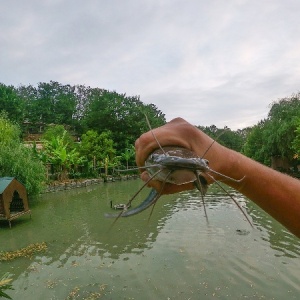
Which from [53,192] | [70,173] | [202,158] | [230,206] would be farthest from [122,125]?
[202,158]

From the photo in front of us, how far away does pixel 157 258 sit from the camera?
10914 millimetres

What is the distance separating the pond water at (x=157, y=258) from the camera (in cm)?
855

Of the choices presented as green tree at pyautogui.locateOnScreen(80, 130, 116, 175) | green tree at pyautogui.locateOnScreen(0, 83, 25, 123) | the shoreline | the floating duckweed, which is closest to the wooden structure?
the floating duckweed

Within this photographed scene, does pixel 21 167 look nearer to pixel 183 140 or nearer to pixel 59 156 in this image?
pixel 59 156

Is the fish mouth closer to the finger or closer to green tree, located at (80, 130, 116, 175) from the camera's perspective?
the finger

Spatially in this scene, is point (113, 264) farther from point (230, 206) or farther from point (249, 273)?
point (230, 206)

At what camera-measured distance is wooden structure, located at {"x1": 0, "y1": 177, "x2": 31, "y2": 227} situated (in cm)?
1552

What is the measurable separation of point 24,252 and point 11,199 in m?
4.78

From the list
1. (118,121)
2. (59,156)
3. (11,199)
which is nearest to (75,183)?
(59,156)

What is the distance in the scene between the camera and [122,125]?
49.5m

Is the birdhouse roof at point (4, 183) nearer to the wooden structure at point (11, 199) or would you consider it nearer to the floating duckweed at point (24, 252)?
the wooden structure at point (11, 199)

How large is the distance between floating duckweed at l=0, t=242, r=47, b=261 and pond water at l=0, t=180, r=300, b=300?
38 centimetres

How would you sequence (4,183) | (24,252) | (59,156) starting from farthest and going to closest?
(59,156), (4,183), (24,252)

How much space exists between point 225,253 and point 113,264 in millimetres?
4240
